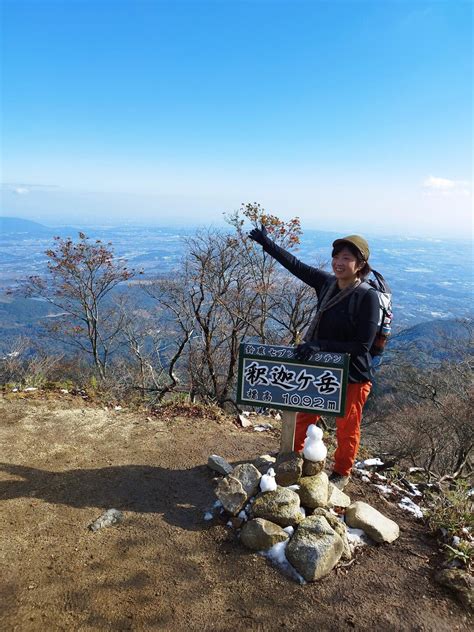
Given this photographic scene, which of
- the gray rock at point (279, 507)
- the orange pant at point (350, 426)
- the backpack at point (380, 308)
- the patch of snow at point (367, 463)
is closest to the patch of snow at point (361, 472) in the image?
the patch of snow at point (367, 463)

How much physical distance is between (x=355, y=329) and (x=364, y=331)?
90mm

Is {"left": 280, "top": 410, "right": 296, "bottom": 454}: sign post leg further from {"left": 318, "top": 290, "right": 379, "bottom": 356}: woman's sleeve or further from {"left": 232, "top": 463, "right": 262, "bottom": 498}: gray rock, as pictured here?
{"left": 318, "top": 290, "right": 379, "bottom": 356}: woman's sleeve

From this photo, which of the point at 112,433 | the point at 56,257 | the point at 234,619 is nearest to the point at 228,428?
the point at 112,433

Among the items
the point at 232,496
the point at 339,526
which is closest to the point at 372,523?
the point at 339,526

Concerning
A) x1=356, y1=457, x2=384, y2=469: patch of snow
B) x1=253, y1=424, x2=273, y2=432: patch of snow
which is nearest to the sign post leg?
x1=356, y1=457, x2=384, y2=469: patch of snow

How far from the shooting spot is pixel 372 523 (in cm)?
316

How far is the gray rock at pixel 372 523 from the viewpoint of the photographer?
123 inches

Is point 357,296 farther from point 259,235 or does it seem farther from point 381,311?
point 259,235

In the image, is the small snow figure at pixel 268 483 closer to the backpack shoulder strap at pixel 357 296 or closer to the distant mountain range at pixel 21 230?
the backpack shoulder strap at pixel 357 296

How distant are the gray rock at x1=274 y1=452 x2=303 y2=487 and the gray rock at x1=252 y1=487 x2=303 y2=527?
0.18m

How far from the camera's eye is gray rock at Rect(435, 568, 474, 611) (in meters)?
2.51

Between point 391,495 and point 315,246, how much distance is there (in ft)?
150

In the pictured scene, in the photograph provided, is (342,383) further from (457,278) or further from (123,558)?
(457,278)

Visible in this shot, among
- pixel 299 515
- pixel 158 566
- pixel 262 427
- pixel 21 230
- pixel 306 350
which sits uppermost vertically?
pixel 21 230
